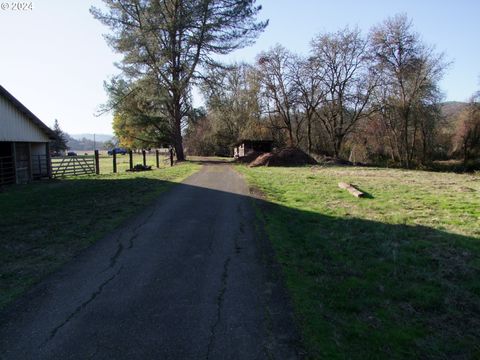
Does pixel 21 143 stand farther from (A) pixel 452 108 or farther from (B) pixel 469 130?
(A) pixel 452 108

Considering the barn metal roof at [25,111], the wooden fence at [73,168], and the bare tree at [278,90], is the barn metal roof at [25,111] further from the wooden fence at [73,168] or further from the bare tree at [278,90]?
the bare tree at [278,90]

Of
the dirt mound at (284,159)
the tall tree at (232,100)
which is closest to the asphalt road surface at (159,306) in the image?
the dirt mound at (284,159)

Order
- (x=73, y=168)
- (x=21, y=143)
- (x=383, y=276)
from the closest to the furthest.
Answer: (x=383, y=276) → (x=21, y=143) → (x=73, y=168)

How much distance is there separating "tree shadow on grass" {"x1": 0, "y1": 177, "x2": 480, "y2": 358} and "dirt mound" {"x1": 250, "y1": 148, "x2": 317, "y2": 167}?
778 inches

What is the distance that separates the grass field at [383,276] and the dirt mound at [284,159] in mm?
19635

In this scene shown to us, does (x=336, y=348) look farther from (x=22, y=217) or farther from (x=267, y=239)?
(x=22, y=217)

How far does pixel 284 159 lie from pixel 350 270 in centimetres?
2569

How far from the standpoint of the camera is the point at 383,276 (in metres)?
5.12

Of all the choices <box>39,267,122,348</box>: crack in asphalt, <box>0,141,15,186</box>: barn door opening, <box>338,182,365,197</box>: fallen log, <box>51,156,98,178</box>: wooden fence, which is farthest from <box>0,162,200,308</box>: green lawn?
<box>51,156,98,178</box>: wooden fence

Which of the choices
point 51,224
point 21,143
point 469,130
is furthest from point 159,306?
point 469,130

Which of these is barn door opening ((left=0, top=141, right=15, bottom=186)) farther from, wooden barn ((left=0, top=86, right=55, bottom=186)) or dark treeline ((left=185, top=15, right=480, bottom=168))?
dark treeline ((left=185, top=15, right=480, bottom=168))

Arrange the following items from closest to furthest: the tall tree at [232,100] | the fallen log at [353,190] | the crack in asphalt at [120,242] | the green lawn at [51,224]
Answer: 1. the green lawn at [51,224]
2. the crack in asphalt at [120,242]
3. the fallen log at [353,190]
4. the tall tree at [232,100]

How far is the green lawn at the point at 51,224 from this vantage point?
5.43 meters

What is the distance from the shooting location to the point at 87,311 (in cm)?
409
